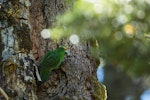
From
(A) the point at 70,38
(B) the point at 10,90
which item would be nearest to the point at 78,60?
(A) the point at 70,38

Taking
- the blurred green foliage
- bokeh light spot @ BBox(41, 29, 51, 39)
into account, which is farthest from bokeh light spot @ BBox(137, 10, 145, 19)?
bokeh light spot @ BBox(41, 29, 51, 39)

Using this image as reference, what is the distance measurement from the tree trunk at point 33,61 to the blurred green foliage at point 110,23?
0.38ft

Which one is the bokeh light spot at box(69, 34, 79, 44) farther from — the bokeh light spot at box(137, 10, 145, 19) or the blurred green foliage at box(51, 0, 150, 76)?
the bokeh light spot at box(137, 10, 145, 19)

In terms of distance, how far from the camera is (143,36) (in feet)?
Answer: 8.74

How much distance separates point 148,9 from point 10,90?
2.73 feet

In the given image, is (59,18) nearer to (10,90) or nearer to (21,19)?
(21,19)

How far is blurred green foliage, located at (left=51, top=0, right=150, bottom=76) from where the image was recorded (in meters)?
2.39

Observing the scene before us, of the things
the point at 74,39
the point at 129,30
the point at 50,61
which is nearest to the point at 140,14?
the point at 129,30

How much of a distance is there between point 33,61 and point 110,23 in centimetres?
45

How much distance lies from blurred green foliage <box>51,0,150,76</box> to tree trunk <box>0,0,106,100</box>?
0.11 metres

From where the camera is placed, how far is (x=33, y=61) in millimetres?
2479

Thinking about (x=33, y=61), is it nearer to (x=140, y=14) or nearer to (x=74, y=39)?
(x=74, y=39)

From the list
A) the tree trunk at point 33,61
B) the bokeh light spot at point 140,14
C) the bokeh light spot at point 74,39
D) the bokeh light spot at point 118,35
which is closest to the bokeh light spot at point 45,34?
the tree trunk at point 33,61

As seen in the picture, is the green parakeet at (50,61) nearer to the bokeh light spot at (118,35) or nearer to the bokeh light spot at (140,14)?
the bokeh light spot at (118,35)
